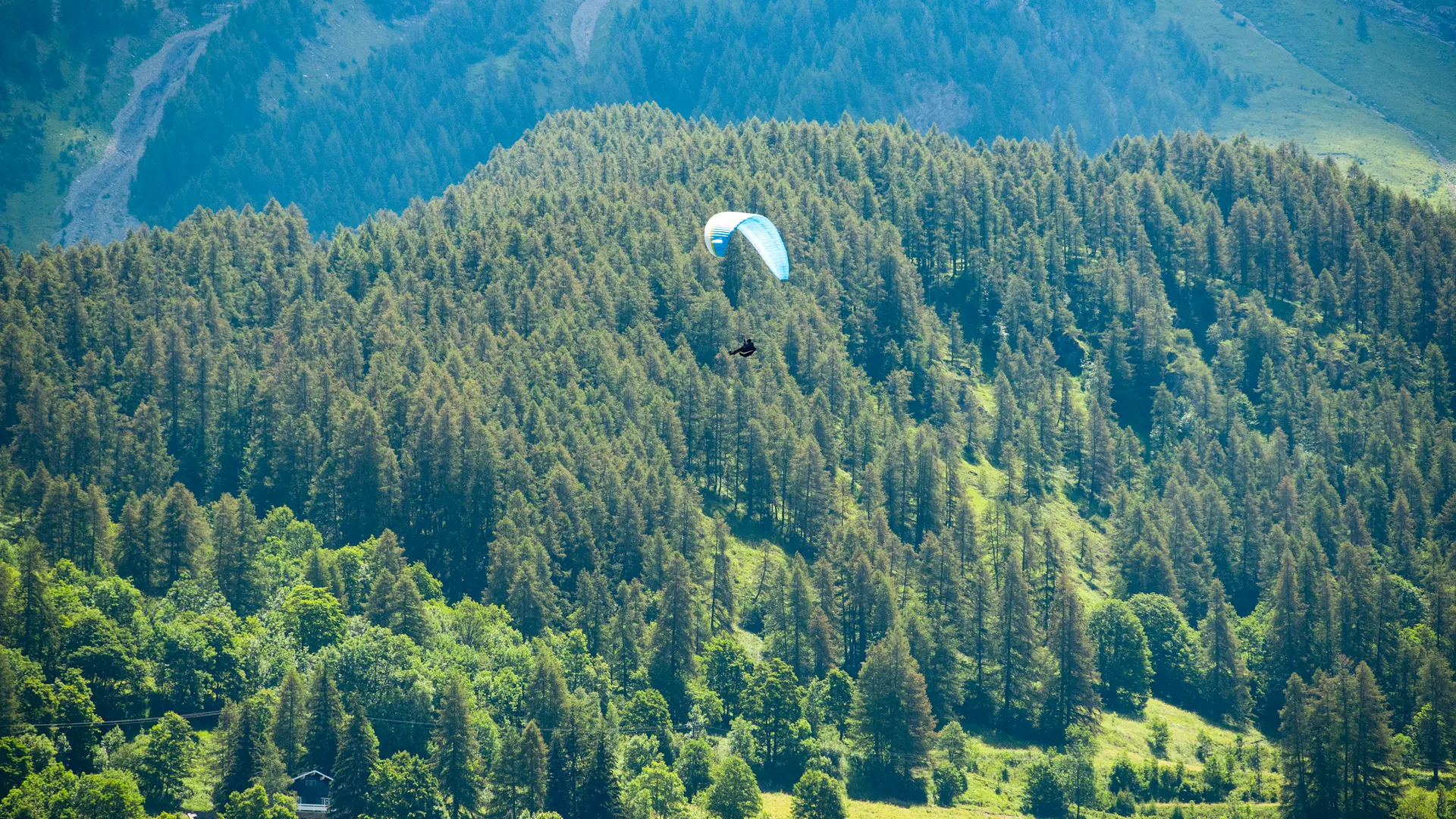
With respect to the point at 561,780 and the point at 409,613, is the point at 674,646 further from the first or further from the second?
the point at 561,780

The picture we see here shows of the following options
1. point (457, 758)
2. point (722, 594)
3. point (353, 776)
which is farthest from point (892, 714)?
point (353, 776)

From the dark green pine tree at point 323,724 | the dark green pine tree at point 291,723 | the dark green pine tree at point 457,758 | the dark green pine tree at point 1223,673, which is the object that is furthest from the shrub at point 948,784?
the dark green pine tree at point 291,723

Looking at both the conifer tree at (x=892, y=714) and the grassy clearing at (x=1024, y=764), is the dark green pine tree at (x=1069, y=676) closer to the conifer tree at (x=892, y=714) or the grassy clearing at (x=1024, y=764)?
the grassy clearing at (x=1024, y=764)

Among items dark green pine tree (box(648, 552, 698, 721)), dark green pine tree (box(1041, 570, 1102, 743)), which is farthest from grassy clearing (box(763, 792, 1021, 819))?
dark green pine tree (box(1041, 570, 1102, 743))

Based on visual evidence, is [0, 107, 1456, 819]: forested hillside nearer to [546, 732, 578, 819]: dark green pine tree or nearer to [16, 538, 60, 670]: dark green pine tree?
[16, 538, 60, 670]: dark green pine tree

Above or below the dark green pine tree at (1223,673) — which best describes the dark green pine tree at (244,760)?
below

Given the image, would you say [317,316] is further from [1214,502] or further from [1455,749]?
[1455,749]
